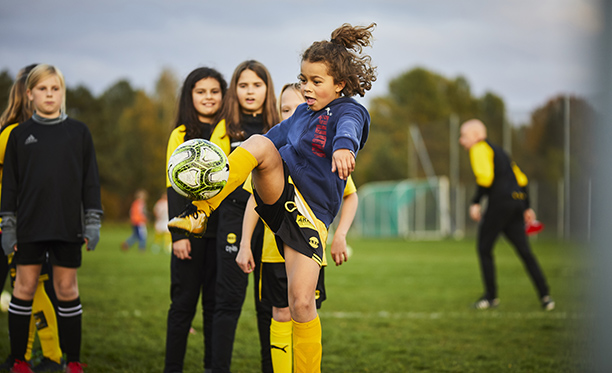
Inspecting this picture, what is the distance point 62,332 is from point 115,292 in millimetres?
4724

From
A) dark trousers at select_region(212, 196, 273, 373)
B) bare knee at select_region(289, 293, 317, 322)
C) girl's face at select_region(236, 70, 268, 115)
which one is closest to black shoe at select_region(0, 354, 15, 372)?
dark trousers at select_region(212, 196, 273, 373)

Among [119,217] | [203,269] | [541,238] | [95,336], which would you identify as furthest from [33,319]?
[119,217]

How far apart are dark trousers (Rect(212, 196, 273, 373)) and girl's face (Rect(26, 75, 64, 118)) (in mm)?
1248

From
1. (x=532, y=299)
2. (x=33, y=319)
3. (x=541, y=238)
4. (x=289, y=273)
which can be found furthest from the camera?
(x=541, y=238)

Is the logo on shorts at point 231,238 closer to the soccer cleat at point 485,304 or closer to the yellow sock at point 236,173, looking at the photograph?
the yellow sock at point 236,173

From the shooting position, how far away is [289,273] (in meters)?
2.90

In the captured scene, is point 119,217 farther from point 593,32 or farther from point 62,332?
point 593,32

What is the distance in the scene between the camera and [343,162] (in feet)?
8.08

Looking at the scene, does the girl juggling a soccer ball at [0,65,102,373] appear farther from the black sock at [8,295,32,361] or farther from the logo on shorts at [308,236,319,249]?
the logo on shorts at [308,236,319,249]

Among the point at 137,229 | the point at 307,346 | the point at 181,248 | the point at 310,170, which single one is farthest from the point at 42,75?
the point at 137,229

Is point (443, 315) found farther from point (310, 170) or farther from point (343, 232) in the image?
point (310, 170)

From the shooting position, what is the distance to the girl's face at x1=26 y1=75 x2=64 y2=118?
3820mm

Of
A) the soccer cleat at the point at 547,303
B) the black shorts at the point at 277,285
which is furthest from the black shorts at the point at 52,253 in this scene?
the soccer cleat at the point at 547,303

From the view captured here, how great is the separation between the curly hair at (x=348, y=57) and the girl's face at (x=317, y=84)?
26 millimetres
